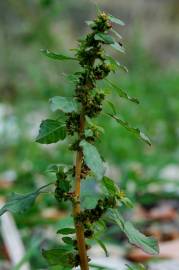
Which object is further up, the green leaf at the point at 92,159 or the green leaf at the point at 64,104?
the green leaf at the point at 64,104

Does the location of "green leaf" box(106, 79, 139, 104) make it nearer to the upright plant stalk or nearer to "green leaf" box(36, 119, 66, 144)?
the upright plant stalk

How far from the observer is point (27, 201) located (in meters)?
1.24

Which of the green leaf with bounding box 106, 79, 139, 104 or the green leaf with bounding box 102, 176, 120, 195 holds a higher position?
the green leaf with bounding box 106, 79, 139, 104

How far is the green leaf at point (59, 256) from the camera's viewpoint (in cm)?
129

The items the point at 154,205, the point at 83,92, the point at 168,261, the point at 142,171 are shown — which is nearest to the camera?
the point at 83,92

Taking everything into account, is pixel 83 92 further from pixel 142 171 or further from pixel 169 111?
pixel 169 111

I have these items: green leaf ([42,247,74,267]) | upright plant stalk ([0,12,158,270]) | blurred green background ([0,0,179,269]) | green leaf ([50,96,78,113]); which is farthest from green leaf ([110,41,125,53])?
blurred green background ([0,0,179,269])

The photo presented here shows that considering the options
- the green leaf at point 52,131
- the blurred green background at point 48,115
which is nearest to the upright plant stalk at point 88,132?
the green leaf at point 52,131

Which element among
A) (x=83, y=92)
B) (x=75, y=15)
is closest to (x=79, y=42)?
(x=83, y=92)

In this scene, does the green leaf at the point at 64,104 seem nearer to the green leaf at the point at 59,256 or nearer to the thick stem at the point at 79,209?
the thick stem at the point at 79,209

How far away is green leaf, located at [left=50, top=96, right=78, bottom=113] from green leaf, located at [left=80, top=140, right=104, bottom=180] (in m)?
0.06

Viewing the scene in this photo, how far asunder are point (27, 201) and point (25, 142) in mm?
3030

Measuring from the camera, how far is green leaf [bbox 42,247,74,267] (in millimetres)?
1291

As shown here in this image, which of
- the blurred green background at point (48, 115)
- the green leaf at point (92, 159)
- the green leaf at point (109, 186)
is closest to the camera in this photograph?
the green leaf at point (92, 159)
